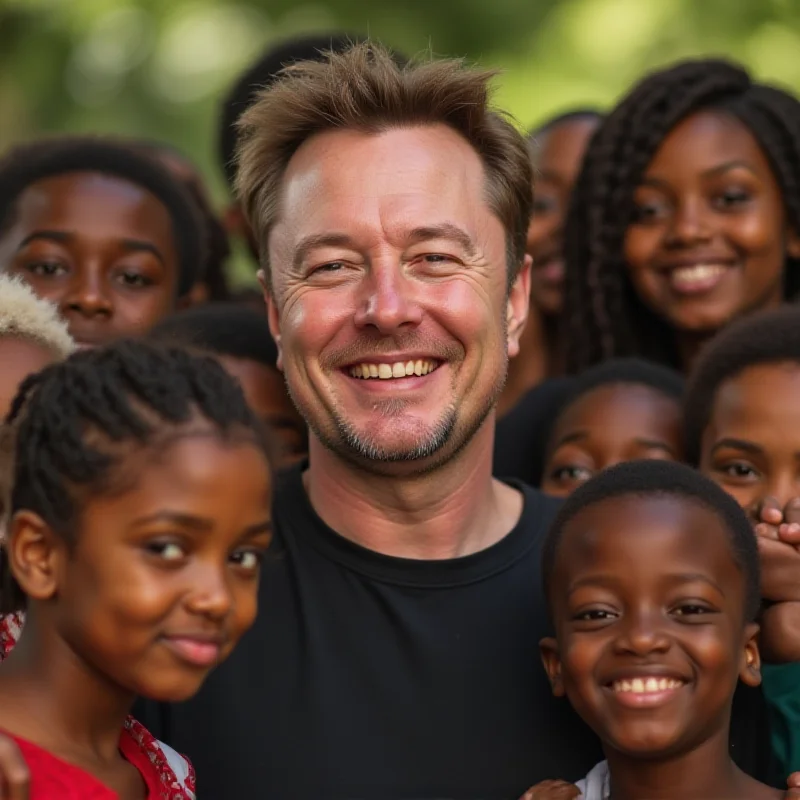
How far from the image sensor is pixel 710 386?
15.0 feet

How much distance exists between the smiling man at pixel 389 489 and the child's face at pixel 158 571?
0.61m

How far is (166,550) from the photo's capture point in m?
3.04

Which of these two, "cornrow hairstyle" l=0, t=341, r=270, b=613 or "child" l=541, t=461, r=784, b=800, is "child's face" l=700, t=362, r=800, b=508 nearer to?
"child" l=541, t=461, r=784, b=800

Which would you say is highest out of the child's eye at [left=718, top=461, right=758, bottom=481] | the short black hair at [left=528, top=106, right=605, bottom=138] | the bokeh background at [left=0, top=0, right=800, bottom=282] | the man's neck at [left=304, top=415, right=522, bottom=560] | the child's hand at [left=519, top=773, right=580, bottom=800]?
the bokeh background at [left=0, top=0, right=800, bottom=282]

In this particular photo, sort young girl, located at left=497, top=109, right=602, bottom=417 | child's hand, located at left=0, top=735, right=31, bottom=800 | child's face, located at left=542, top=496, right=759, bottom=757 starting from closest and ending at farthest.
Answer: child's hand, located at left=0, top=735, right=31, bottom=800 → child's face, located at left=542, top=496, right=759, bottom=757 → young girl, located at left=497, top=109, right=602, bottom=417

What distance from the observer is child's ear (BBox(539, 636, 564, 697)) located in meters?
3.72

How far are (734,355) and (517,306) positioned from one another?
0.61m

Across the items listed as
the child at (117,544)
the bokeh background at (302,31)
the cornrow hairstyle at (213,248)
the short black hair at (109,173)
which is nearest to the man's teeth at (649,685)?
the child at (117,544)

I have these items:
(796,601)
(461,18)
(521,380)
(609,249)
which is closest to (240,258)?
(461,18)

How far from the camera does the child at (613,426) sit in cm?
489

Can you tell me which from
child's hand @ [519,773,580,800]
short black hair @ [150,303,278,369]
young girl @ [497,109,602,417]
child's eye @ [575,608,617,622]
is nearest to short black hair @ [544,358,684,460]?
short black hair @ [150,303,278,369]

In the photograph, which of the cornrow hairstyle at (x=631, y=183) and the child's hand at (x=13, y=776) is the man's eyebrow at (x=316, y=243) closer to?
the child's hand at (x=13, y=776)

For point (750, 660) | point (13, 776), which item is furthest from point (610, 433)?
point (13, 776)

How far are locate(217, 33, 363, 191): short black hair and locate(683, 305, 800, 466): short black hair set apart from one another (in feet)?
7.62
